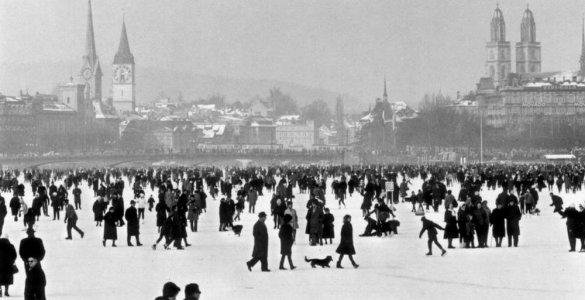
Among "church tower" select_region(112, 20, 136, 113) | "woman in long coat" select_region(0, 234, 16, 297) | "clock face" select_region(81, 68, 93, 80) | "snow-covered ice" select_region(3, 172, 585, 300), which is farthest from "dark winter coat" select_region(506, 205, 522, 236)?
"church tower" select_region(112, 20, 136, 113)

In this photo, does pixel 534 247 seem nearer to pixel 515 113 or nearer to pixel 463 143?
pixel 463 143

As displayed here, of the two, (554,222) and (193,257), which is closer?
(193,257)

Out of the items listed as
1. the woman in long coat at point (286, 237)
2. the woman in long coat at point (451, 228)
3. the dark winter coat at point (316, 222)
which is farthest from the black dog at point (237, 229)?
the woman in long coat at point (286, 237)

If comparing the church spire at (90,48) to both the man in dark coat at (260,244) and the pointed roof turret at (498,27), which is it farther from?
the man in dark coat at (260,244)

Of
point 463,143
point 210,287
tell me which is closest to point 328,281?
point 210,287

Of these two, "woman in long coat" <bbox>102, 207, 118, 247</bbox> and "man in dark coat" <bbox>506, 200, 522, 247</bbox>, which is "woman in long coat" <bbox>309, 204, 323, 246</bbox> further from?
"woman in long coat" <bbox>102, 207, 118, 247</bbox>

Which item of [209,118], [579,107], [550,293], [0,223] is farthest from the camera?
[209,118]

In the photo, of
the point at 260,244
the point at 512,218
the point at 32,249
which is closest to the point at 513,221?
the point at 512,218
